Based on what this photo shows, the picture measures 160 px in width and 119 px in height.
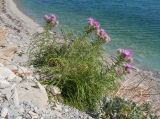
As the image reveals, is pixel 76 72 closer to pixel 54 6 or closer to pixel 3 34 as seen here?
pixel 3 34

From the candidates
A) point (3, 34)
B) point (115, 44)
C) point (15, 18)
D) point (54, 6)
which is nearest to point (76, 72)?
point (3, 34)

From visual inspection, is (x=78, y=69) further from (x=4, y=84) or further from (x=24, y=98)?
(x=4, y=84)

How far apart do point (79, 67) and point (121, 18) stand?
14.9m

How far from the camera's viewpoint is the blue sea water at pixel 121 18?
60.1 feet

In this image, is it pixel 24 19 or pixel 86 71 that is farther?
pixel 24 19

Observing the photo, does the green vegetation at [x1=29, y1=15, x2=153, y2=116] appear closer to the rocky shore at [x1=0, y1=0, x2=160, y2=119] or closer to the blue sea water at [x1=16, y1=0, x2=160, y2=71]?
the rocky shore at [x1=0, y1=0, x2=160, y2=119]

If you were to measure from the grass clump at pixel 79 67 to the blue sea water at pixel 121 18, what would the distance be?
7286 millimetres

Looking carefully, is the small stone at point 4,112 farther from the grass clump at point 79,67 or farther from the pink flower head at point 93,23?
the pink flower head at point 93,23

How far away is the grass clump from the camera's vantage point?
838 cm

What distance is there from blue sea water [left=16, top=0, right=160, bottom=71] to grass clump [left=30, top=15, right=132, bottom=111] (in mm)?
7286

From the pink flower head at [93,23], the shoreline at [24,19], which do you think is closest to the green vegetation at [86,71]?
the pink flower head at [93,23]

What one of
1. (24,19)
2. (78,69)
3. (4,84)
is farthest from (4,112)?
(24,19)

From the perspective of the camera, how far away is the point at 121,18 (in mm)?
23281

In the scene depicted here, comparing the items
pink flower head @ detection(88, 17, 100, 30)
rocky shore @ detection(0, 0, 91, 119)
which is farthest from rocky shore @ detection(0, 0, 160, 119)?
pink flower head @ detection(88, 17, 100, 30)
